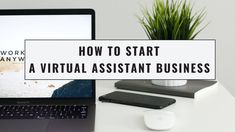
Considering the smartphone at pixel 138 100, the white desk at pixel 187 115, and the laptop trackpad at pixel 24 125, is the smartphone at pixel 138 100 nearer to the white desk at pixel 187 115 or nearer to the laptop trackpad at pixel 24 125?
the white desk at pixel 187 115

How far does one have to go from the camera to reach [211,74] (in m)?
1.14

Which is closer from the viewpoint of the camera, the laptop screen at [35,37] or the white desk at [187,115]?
the white desk at [187,115]

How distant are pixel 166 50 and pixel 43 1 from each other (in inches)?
30.2

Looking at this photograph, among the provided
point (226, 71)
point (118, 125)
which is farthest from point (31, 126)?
point (226, 71)

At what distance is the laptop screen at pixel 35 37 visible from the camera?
3.73 feet

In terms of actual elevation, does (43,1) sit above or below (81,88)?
above

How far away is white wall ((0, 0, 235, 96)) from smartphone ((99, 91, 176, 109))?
23.3 inches

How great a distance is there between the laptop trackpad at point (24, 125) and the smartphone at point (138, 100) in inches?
9.5

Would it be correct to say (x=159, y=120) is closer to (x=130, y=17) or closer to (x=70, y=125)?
(x=70, y=125)

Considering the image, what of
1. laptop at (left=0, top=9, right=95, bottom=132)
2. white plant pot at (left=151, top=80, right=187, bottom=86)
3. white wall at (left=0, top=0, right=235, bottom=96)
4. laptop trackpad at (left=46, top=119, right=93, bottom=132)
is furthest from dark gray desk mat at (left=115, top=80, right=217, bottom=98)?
white wall at (left=0, top=0, right=235, bottom=96)

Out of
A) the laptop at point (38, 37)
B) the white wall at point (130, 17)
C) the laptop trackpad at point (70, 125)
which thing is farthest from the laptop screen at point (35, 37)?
the white wall at point (130, 17)

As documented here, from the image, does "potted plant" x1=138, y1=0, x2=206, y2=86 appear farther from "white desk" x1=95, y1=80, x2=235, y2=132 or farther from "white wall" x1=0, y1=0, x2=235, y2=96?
"white wall" x1=0, y1=0, x2=235, y2=96

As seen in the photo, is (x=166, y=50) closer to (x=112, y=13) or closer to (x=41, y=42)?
(x=41, y=42)

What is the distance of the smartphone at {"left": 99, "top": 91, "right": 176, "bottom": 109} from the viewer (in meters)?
1.12
